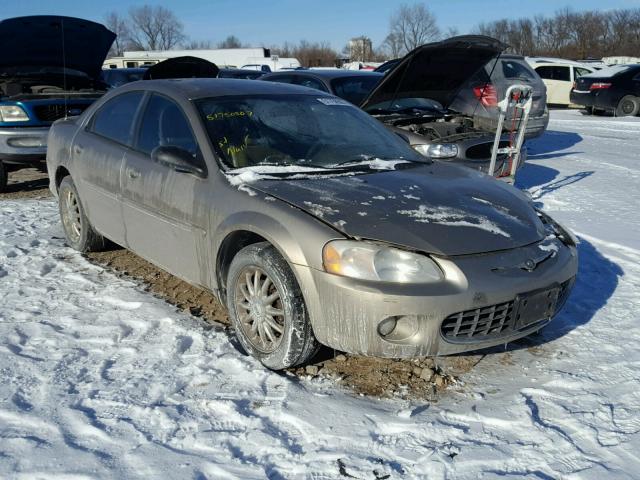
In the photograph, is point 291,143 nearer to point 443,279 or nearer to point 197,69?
point 443,279

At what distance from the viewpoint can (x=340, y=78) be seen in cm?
842

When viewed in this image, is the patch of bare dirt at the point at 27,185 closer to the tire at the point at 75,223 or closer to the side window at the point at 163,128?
the tire at the point at 75,223

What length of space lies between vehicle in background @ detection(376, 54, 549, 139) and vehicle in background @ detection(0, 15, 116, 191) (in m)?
3.97

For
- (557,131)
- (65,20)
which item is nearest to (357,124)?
(65,20)

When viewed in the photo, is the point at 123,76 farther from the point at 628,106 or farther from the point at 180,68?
the point at 628,106

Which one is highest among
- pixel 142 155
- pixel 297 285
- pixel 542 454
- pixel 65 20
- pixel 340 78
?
pixel 65 20

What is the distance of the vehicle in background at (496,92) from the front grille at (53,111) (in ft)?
13.0

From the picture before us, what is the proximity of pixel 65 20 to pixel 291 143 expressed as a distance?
5259 mm

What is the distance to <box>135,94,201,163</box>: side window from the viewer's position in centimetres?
379

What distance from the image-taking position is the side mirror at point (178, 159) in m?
3.51

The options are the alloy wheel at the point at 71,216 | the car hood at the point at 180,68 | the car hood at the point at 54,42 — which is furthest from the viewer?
the car hood at the point at 180,68

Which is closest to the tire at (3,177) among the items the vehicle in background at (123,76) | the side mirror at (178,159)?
the side mirror at (178,159)

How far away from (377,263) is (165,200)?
1.58 metres

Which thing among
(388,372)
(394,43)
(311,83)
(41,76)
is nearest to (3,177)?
(41,76)
